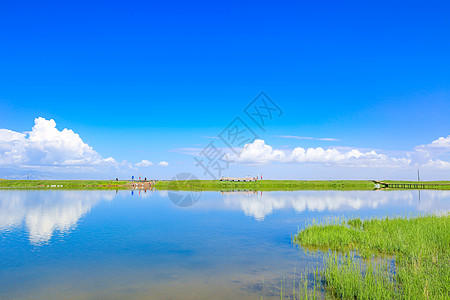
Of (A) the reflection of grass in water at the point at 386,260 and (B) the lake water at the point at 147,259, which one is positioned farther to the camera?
(B) the lake water at the point at 147,259

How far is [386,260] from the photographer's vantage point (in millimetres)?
13664

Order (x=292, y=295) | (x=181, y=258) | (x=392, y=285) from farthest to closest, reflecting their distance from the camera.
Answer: (x=181, y=258) < (x=292, y=295) < (x=392, y=285)

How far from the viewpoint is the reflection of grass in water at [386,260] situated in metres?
9.05

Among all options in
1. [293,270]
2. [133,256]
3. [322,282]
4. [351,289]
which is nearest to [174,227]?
[133,256]

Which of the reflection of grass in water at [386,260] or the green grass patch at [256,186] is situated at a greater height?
the reflection of grass in water at [386,260]

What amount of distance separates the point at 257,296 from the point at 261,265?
359cm

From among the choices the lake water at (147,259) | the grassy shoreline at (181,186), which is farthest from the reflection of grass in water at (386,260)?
the grassy shoreline at (181,186)

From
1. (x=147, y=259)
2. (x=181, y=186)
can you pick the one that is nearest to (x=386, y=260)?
(x=147, y=259)

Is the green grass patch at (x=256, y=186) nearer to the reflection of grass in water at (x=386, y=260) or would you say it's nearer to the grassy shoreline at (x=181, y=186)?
the grassy shoreline at (x=181, y=186)

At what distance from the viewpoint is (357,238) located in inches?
689

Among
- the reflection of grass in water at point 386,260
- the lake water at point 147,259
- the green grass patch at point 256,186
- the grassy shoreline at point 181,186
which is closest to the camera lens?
the reflection of grass in water at point 386,260

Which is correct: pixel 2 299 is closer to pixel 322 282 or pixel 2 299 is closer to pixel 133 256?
pixel 133 256

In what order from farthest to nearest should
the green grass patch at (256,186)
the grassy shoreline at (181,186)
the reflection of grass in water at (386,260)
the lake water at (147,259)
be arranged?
the green grass patch at (256,186)
the grassy shoreline at (181,186)
the lake water at (147,259)
the reflection of grass in water at (386,260)

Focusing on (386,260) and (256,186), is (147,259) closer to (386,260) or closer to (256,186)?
(386,260)
